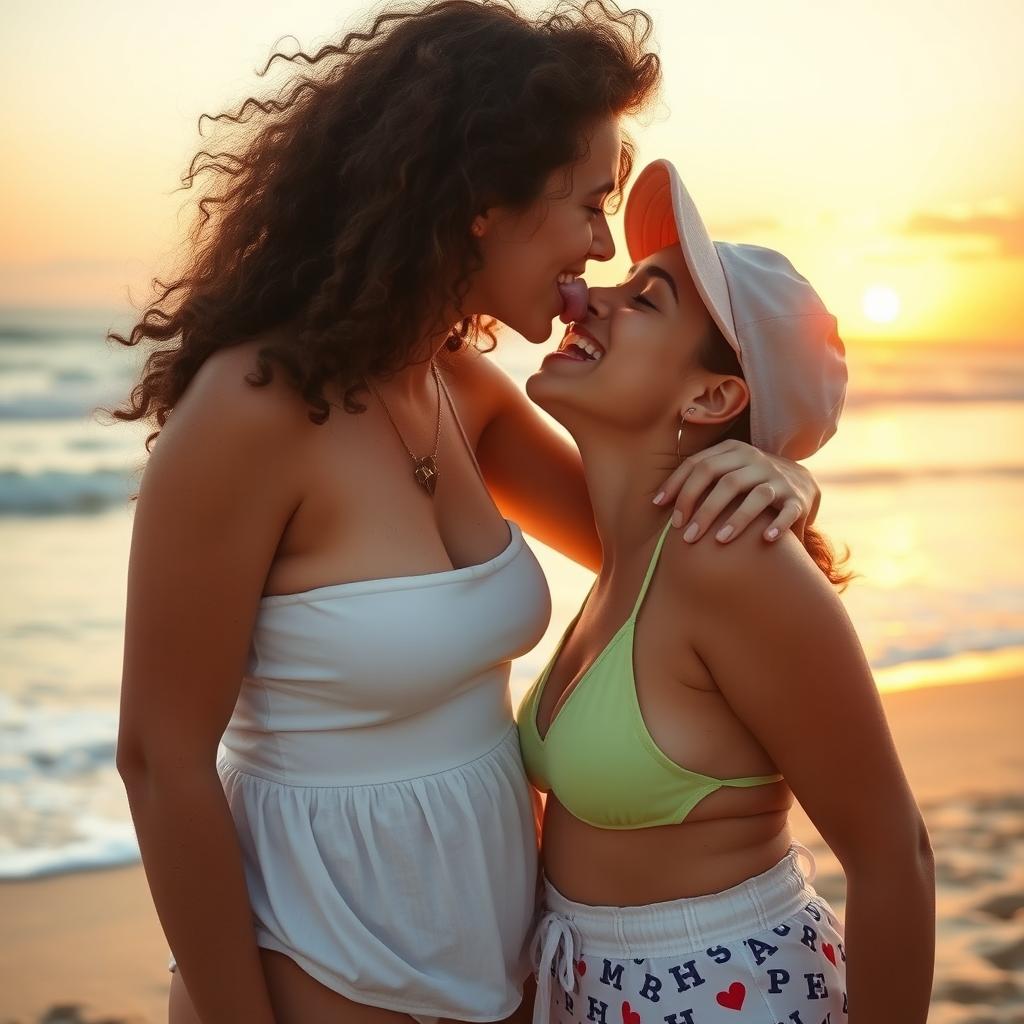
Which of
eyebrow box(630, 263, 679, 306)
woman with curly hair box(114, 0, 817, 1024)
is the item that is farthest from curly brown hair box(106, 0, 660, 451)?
eyebrow box(630, 263, 679, 306)

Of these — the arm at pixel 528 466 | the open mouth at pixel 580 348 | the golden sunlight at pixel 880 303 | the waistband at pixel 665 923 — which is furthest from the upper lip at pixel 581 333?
the golden sunlight at pixel 880 303

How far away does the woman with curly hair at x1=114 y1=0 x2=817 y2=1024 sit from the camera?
2.02 metres

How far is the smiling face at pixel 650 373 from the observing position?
2.44 m

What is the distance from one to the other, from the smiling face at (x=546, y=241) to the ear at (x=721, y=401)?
0.33 m

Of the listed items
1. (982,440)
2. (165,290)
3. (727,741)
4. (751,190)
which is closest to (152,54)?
(751,190)

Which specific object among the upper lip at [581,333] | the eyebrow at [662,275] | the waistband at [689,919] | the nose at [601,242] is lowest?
the waistband at [689,919]

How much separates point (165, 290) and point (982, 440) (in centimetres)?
1582

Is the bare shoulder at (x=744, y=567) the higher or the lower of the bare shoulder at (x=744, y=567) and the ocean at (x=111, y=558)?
the higher

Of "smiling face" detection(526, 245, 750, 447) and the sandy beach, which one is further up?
"smiling face" detection(526, 245, 750, 447)

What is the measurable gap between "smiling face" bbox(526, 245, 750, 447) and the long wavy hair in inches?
0.5

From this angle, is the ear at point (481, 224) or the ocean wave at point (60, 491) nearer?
the ear at point (481, 224)

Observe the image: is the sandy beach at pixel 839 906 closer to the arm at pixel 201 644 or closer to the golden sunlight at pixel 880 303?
the arm at pixel 201 644

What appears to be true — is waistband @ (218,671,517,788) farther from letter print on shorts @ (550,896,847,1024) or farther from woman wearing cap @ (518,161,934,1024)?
letter print on shorts @ (550,896,847,1024)

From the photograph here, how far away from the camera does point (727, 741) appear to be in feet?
7.11
